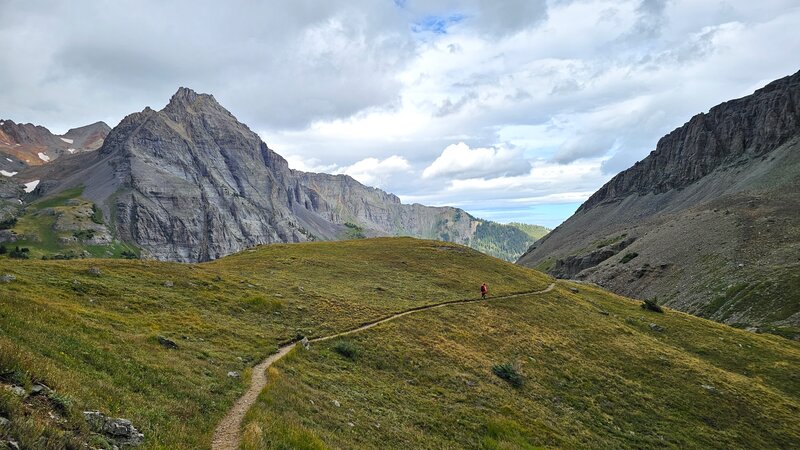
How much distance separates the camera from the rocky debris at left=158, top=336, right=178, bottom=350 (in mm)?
23856

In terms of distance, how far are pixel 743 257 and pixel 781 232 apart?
582 inches

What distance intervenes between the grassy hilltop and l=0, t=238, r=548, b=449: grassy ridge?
126 mm

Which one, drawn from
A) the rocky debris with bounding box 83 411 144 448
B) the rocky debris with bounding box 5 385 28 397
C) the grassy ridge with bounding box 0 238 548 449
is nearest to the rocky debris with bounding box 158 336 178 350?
the grassy ridge with bounding box 0 238 548 449

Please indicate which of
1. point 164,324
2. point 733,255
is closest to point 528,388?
point 164,324

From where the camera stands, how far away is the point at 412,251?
287 ft

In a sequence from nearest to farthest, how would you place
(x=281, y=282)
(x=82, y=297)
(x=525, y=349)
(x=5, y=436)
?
(x=5, y=436), (x=82, y=297), (x=525, y=349), (x=281, y=282)

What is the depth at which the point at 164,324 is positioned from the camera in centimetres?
2838

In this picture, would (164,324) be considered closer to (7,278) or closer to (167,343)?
(167,343)

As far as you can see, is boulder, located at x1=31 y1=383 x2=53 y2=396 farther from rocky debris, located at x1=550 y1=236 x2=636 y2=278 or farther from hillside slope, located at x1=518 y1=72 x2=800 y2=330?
rocky debris, located at x1=550 y1=236 x2=636 y2=278

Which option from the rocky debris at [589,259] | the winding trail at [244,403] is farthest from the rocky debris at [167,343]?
the rocky debris at [589,259]

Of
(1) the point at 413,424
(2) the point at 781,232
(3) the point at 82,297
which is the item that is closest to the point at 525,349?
(1) the point at 413,424

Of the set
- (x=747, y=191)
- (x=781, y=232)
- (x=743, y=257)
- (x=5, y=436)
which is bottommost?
(x=5, y=436)

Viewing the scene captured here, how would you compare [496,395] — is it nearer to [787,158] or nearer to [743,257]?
[743,257]

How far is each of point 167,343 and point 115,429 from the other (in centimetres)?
1358
